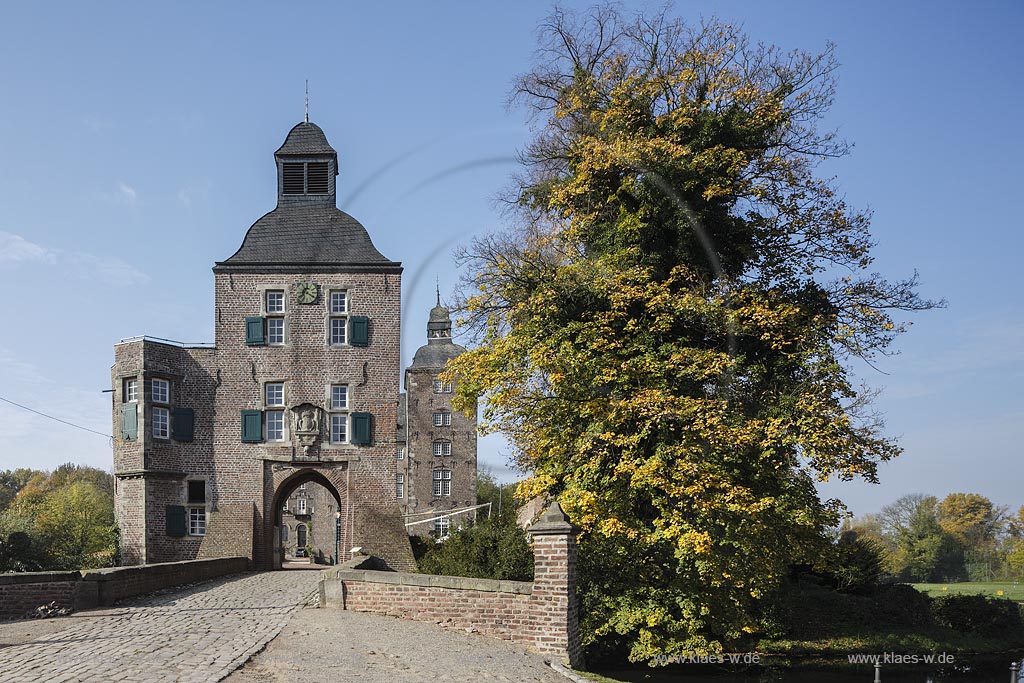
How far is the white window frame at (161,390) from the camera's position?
26.5 metres

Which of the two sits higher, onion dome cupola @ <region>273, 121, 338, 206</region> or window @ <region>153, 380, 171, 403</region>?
onion dome cupola @ <region>273, 121, 338, 206</region>

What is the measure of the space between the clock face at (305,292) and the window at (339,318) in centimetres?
61

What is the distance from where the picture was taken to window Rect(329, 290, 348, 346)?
27.5 meters

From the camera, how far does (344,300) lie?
91.0 ft

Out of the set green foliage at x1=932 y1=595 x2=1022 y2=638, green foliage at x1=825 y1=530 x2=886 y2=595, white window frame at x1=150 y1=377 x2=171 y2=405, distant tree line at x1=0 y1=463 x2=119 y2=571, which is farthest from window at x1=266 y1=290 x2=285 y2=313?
green foliage at x1=932 y1=595 x2=1022 y2=638

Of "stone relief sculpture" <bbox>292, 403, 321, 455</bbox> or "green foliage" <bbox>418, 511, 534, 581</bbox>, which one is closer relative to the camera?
"green foliage" <bbox>418, 511, 534, 581</bbox>

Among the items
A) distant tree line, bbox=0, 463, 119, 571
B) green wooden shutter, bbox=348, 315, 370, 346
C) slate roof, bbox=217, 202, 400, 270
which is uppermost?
slate roof, bbox=217, 202, 400, 270

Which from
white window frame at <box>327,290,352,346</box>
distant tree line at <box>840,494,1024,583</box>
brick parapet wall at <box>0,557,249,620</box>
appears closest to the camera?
brick parapet wall at <box>0,557,249,620</box>

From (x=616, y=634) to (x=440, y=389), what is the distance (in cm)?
4201

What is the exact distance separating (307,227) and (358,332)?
14.0 ft

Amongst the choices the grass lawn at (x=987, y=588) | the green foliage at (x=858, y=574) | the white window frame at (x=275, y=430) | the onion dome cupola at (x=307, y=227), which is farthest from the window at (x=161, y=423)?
the grass lawn at (x=987, y=588)

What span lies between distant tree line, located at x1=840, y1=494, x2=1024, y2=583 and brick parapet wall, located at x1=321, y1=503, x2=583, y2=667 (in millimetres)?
32621

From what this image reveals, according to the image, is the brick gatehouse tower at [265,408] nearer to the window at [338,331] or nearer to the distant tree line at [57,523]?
the window at [338,331]

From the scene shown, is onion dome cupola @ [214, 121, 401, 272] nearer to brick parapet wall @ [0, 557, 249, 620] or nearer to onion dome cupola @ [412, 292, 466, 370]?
brick parapet wall @ [0, 557, 249, 620]
